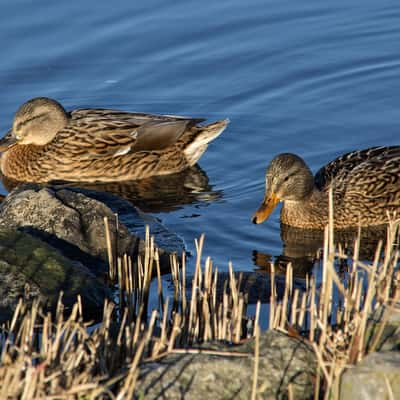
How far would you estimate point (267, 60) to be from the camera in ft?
43.1

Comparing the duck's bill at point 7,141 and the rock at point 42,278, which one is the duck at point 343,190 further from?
the duck's bill at point 7,141

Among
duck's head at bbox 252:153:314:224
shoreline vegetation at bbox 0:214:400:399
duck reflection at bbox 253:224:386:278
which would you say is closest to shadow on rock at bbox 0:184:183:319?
shoreline vegetation at bbox 0:214:400:399

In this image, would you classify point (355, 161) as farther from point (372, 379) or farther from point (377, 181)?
point (372, 379)

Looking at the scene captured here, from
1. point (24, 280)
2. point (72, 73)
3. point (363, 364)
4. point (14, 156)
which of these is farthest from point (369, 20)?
point (363, 364)

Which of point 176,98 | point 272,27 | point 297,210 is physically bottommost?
point 297,210

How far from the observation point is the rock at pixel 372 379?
16.5 ft

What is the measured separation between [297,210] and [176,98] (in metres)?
3.34

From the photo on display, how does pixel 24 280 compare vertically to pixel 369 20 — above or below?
below

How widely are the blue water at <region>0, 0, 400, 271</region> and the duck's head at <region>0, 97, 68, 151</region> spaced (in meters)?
0.59

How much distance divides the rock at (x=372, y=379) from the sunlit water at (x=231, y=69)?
5351 mm

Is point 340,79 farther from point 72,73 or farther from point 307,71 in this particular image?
point 72,73

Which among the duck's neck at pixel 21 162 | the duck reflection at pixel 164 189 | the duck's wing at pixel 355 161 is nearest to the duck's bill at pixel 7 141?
the duck's neck at pixel 21 162

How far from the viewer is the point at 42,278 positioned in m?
7.43

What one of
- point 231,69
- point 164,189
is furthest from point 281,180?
point 231,69
